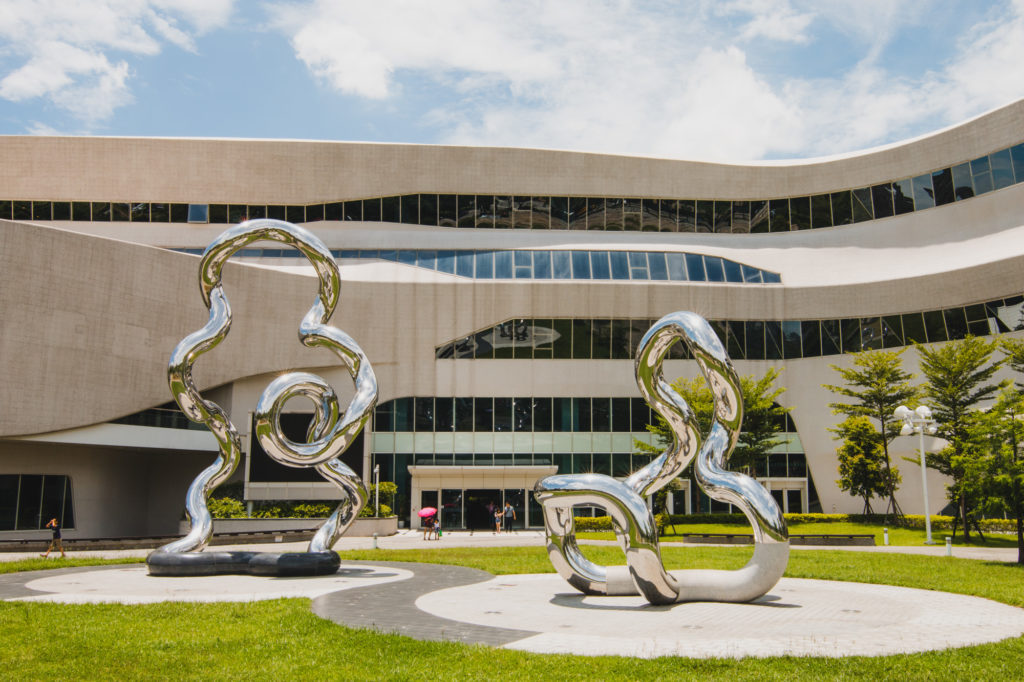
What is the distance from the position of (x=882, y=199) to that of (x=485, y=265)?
22.4m

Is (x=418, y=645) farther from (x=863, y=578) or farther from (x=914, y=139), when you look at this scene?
(x=914, y=139)

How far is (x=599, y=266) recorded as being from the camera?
1812 inches

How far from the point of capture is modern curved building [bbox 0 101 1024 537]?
124 ft

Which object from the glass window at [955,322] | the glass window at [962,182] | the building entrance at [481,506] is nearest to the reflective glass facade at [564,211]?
the glass window at [962,182]

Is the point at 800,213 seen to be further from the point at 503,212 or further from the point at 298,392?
the point at 298,392

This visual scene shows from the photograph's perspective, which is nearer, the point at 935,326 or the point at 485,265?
the point at 935,326

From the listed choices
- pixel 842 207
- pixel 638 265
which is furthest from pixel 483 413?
pixel 842 207

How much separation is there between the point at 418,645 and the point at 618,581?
547 cm

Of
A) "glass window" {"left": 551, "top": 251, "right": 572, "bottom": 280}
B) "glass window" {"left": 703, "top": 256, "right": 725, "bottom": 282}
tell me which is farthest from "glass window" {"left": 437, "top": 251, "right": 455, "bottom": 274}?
"glass window" {"left": 703, "top": 256, "right": 725, "bottom": 282}

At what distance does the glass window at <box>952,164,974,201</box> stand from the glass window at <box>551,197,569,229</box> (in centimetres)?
2052

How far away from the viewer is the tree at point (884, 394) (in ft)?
126

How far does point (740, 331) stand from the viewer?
4550 cm

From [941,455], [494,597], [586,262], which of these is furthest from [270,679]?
[586,262]

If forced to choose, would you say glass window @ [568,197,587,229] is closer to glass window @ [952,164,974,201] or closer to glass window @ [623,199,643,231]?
glass window @ [623,199,643,231]
